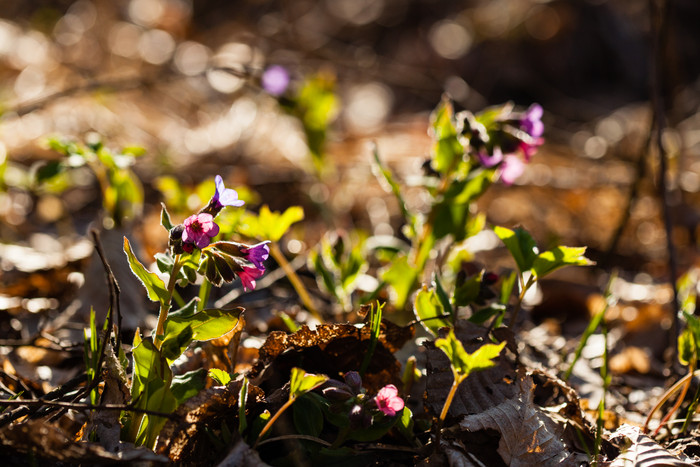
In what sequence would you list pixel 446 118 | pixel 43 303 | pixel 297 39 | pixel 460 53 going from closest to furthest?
pixel 446 118, pixel 43 303, pixel 297 39, pixel 460 53

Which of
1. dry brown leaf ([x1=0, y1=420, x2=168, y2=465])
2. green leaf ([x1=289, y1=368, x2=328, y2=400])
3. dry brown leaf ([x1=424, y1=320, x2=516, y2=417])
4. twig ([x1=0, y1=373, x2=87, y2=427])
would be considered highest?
green leaf ([x1=289, y1=368, x2=328, y2=400])

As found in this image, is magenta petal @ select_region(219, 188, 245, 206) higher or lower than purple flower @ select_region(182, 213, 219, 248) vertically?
higher

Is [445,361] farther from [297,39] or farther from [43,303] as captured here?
[297,39]

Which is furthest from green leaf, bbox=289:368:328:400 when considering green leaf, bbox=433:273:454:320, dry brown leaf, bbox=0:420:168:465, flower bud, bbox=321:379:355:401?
green leaf, bbox=433:273:454:320

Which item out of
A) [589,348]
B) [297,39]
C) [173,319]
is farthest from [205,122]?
[173,319]

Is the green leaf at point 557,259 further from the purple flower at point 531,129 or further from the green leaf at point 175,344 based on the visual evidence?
the green leaf at point 175,344

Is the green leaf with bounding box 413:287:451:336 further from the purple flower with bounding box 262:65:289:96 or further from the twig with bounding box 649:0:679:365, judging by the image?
the purple flower with bounding box 262:65:289:96
